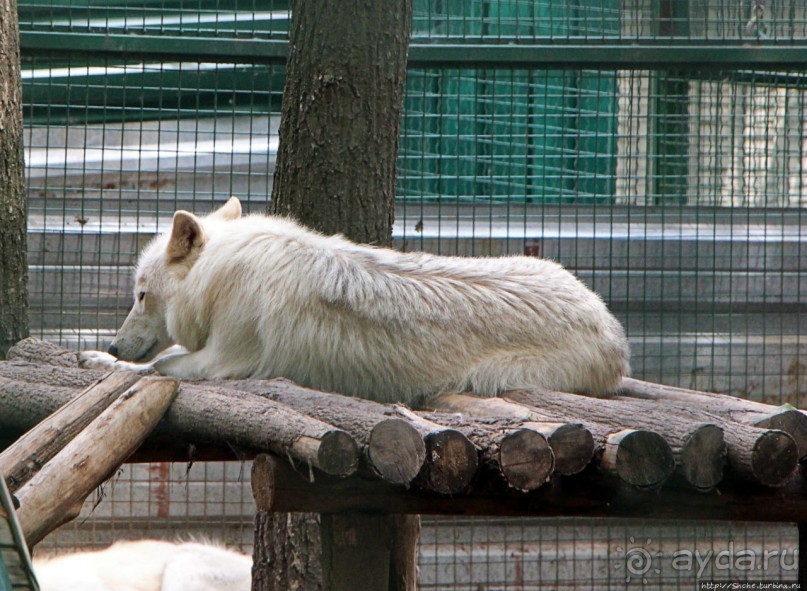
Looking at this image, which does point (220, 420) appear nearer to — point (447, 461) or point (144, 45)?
point (447, 461)

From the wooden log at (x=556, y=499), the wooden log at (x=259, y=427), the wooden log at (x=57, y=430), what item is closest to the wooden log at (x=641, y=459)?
the wooden log at (x=556, y=499)

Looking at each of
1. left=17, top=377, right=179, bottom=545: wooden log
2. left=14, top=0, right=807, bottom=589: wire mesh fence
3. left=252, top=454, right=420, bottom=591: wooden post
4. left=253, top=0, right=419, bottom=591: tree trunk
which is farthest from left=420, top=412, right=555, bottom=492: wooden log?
Result: left=14, top=0, right=807, bottom=589: wire mesh fence

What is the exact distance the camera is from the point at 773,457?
2.92 meters

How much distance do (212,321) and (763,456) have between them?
2.53 metres

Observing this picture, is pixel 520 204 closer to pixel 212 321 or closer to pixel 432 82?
pixel 432 82

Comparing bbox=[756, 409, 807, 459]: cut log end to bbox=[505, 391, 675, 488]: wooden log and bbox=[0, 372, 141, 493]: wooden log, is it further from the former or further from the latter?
bbox=[0, 372, 141, 493]: wooden log

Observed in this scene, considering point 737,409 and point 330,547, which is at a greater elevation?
point 737,409

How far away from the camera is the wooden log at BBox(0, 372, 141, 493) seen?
10.1 feet

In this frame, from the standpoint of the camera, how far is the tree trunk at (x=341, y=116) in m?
5.19

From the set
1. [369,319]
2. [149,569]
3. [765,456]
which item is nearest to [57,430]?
[369,319]

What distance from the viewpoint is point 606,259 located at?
25.0 ft

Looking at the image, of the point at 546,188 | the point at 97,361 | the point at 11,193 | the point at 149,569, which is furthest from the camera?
the point at 546,188

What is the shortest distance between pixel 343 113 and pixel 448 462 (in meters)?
2.70

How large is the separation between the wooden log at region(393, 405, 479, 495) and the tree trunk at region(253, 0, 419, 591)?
94.4 inches
